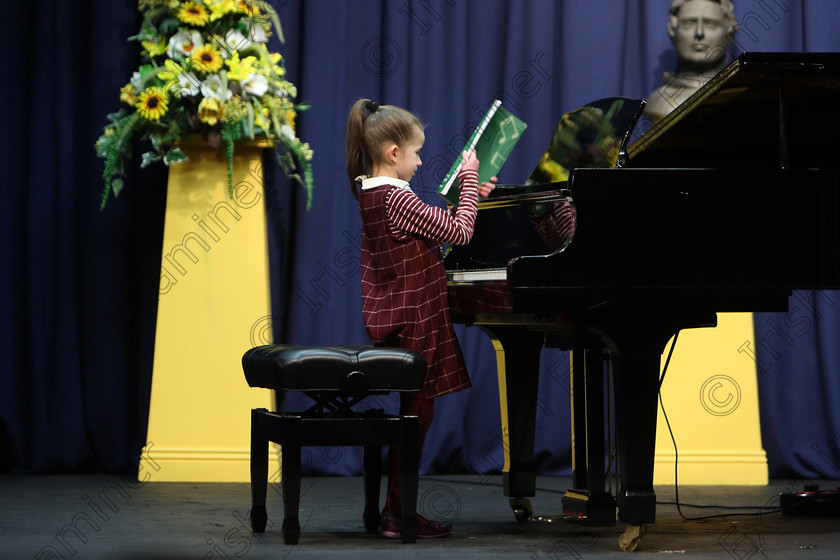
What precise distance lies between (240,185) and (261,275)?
372mm

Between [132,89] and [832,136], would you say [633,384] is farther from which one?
[132,89]

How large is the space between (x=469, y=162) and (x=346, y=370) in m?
0.68

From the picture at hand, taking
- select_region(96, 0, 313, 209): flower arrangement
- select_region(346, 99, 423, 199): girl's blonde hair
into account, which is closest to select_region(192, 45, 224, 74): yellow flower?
select_region(96, 0, 313, 209): flower arrangement

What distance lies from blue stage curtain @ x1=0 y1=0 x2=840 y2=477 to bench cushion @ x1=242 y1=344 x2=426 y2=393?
1762mm

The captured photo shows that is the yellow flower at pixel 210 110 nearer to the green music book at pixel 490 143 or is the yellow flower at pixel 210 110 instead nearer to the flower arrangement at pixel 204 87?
the flower arrangement at pixel 204 87

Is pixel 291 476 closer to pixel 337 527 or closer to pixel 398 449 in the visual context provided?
pixel 398 449

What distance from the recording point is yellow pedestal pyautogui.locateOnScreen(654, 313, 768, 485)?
4129mm

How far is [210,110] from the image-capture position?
3.91 m

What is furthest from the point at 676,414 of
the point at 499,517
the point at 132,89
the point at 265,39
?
the point at 132,89

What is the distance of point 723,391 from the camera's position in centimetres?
413

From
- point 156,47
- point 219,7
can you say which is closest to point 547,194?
point 219,7

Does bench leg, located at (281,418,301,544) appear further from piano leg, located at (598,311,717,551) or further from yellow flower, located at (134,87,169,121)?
yellow flower, located at (134,87,169,121)

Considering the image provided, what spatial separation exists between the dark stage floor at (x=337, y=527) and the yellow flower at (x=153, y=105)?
144 centimetres

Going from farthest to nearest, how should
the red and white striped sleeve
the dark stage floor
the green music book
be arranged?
the green music book < the red and white striped sleeve < the dark stage floor
